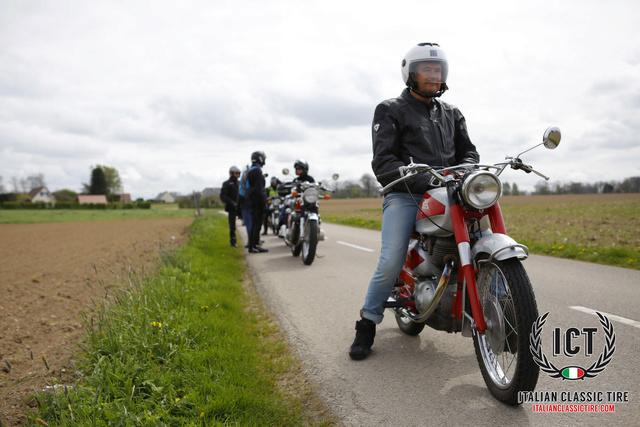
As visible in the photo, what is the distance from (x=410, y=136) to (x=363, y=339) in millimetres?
1660

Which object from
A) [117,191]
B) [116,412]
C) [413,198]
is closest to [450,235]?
[413,198]

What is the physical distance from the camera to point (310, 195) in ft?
28.0

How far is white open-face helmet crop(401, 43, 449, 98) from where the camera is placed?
127 inches

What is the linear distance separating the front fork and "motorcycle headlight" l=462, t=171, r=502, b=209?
0.51 feet

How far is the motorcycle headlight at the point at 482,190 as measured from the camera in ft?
8.37

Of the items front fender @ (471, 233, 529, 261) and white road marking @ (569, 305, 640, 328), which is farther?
white road marking @ (569, 305, 640, 328)

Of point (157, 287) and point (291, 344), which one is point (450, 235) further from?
point (157, 287)

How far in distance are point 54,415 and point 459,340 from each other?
3.04 meters

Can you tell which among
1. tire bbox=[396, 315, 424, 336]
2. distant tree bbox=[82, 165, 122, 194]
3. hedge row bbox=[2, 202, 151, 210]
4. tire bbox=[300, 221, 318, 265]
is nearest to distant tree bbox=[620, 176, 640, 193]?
tire bbox=[300, 221, 318, 265]

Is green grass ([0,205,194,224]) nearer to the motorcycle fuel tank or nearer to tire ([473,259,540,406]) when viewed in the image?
the motorcycle fuel tank

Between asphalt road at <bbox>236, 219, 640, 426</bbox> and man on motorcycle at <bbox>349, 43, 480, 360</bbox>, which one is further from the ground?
man on motorcycle at <bbox>349, 43, 480, 360</bbox>

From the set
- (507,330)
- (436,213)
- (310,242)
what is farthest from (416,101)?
(310,242)

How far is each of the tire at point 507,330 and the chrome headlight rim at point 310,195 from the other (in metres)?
5.93

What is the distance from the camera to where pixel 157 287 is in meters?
4.87
